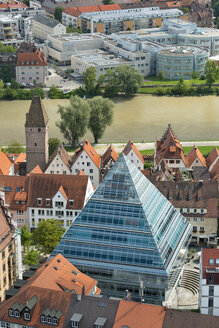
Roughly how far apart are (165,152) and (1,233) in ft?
125

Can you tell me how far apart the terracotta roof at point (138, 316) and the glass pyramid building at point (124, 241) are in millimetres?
11749

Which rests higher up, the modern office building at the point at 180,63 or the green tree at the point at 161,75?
the modern office building at the point at 180,63

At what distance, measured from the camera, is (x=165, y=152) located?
103 meters

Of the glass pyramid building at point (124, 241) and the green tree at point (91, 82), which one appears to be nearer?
the glass pyramid building at point (124, 241)

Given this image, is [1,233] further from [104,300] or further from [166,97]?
[166,97]

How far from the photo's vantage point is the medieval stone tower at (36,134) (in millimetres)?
98688

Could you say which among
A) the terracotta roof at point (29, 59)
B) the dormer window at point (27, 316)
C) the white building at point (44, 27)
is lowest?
the dormer window at point (27, 316)

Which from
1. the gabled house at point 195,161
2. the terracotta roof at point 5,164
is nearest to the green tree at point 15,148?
the terracotta roof at point 5,164

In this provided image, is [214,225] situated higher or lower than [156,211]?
lower

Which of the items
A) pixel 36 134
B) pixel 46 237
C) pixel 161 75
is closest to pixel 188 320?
pixel 46 237

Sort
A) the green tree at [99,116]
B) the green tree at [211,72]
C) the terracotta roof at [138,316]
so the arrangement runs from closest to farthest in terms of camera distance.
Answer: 1. the terracotta roof at [138,316]
2. the green tree at [99,116]
3. the green tree at [211,72]

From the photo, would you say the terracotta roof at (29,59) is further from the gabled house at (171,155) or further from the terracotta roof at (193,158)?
the terracotta roof at (193,158)

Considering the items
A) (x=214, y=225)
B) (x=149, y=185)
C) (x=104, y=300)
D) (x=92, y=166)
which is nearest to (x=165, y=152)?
(x=92, y=166)

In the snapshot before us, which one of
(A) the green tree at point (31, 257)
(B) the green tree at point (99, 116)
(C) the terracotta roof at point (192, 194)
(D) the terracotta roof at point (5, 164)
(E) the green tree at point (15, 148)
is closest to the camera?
(A) the green tree at point (31, 257)
